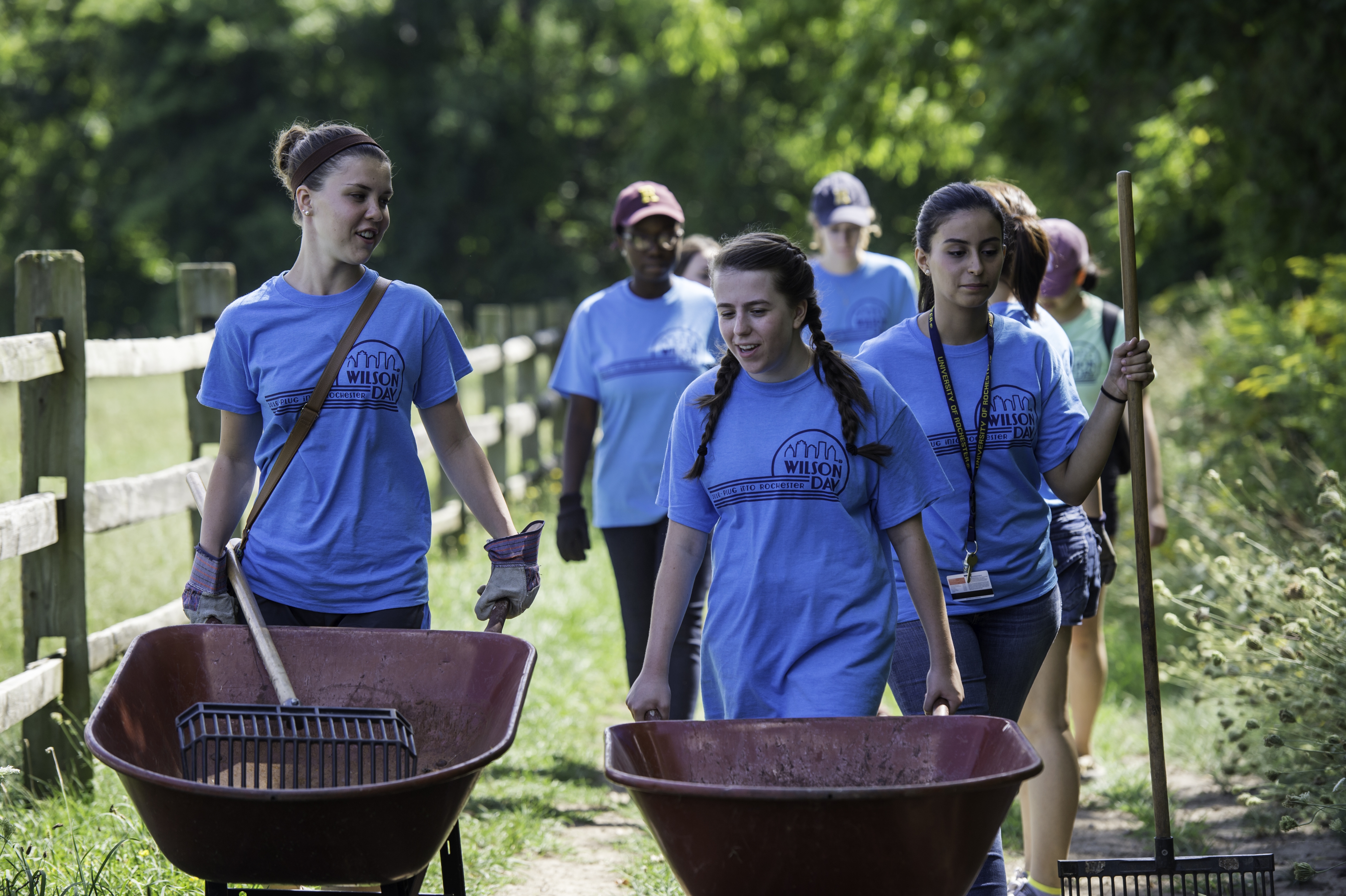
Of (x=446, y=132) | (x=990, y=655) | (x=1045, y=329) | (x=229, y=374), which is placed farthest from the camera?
(x=446, y=132)

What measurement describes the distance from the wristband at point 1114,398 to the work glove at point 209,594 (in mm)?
2051

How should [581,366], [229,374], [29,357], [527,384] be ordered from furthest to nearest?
1. [527,384]
2. [581,366]
3. [29,357]
4. [229,374]

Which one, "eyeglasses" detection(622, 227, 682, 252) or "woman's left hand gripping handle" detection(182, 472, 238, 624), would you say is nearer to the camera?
"woman's left hand gripping handle" detection(182, 472, 238, 624)

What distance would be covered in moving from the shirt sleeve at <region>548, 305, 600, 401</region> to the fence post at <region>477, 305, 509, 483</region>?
451cm

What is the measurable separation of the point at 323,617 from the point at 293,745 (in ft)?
1.25

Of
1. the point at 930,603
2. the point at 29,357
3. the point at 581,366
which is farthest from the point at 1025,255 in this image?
the point at 29,357

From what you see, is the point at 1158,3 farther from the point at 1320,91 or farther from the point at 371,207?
the point at 371,207

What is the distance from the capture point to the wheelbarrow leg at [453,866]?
2.89 m

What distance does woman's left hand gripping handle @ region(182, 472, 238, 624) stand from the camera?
3076 mm

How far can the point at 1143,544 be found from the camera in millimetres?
3480

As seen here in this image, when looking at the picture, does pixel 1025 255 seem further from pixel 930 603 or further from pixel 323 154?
pixel 323 154

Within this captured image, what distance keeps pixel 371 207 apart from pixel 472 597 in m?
4.17

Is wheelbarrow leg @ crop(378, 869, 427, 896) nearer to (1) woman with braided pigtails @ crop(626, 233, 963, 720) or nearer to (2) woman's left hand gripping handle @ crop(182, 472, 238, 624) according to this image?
(1) woman with braided pigtails @ crop(626, 233, 963, 720)

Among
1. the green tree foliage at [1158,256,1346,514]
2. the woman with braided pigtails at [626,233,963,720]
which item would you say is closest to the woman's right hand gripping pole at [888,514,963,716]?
the woman with braided pigtails at [626,233,963,720]
